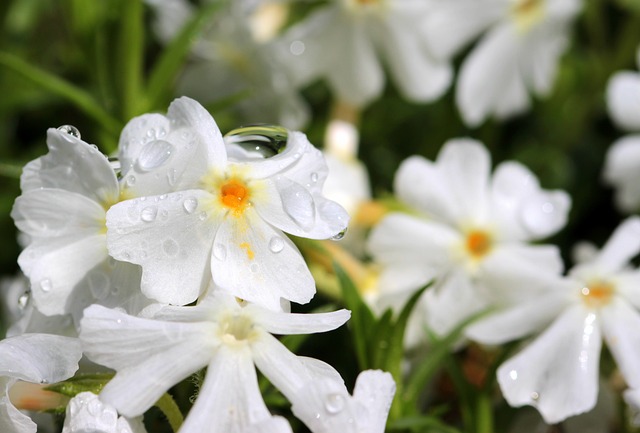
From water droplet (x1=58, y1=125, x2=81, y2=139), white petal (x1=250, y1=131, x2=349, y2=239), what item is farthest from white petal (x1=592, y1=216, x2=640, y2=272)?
water droplet (x1=58, y1=125, x2=81, y2=139)

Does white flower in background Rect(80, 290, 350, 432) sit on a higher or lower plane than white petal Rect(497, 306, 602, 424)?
higher

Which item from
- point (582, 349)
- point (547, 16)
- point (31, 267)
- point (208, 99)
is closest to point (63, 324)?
point (31, 267)

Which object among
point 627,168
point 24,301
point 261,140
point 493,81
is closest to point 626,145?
point 627,168

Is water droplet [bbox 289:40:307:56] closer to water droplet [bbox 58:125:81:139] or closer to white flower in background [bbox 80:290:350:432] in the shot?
water droplet [bbox 58:125:81:139]

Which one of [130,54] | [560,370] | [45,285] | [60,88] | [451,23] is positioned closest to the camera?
[45,285]

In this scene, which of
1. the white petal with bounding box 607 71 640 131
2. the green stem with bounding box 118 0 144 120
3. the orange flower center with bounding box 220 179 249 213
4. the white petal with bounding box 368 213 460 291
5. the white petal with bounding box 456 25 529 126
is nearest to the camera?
the orange flower center with bounding box 220 179 249 213

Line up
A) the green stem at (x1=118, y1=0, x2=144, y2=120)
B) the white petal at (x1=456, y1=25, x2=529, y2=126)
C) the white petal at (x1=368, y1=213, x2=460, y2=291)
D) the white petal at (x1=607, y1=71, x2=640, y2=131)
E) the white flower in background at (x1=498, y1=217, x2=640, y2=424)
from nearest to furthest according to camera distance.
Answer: the white flower in background at (x1=498, y1=217, x2=640, y2=424)
the white petal at (x1=368, y1=213, x2=460, y2=291)
the green stem at (x1=118, y1=0, x2=144, y2=120)
the white petal at (x1=607, y1=71, x2=640, y2=131)
the white petal at (x1=456, y1=25, x2=529, y2=126)

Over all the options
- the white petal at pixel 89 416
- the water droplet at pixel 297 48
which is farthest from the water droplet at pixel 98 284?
the water droplet at pixel 297 48

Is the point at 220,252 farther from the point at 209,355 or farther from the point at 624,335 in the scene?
the point at 624,335
